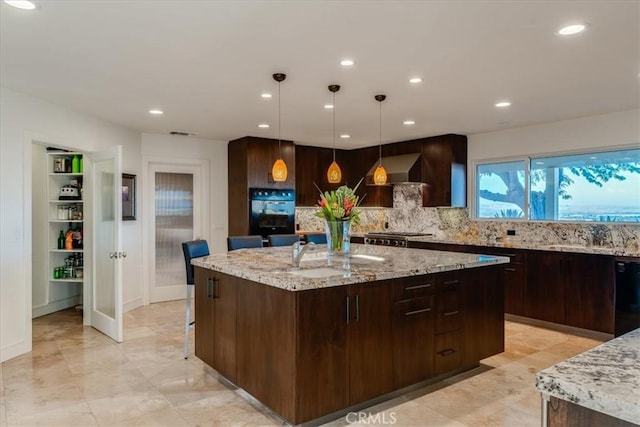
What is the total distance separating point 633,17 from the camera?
2.48m

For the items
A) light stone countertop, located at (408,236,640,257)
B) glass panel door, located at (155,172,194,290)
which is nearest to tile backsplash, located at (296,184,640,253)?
light stone countertop, located at (408,236,640,257)

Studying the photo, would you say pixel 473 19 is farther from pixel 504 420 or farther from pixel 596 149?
pixel 596 149

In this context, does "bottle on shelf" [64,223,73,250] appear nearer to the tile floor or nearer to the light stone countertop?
the tile floor

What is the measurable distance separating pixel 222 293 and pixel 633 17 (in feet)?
10.7

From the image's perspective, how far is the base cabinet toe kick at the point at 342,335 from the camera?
8.20 feet

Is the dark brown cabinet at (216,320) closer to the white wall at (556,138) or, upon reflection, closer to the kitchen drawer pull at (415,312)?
the kitchen drawer pull at (415,312)

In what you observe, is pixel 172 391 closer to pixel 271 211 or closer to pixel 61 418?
pixel 61 418

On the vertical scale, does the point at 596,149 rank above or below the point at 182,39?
below

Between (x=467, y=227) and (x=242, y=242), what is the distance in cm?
357

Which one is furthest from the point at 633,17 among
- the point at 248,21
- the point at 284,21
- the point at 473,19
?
the point at 248,21

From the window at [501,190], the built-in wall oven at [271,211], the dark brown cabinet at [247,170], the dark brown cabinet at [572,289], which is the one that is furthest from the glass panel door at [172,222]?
the dark brown cabinet at [572,289]

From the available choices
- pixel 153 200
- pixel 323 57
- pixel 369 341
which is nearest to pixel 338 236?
pixel 369 341

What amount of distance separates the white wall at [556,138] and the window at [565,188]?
127 mm

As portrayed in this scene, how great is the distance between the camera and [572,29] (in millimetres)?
2646
